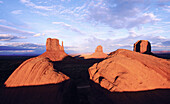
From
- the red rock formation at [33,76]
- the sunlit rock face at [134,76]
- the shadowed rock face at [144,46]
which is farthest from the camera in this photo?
the shadowed rock face at [144,46]

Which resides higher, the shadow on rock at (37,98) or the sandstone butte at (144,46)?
the sandstone butte at (144,46)

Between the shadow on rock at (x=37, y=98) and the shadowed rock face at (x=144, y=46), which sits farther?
the shadowed rock face at (x=144, y=46)

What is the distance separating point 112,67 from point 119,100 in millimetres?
4341

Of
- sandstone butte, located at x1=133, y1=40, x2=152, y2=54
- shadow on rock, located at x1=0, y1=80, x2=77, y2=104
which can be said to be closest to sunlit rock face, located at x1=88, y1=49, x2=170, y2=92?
shadow on rock, located at x1=0, y1=80, x2=77, y2=104

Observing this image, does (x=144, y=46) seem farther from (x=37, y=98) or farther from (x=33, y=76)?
(x=37, y=98)

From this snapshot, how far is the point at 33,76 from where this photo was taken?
1067 centimetres

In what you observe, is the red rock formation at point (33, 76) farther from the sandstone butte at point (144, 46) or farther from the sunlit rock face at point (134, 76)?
the sandstone butte at point (144, 46)

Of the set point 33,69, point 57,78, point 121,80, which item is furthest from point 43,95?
point 121,80

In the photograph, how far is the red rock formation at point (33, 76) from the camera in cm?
1031

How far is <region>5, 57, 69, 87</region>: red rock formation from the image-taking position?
1031 centimetres

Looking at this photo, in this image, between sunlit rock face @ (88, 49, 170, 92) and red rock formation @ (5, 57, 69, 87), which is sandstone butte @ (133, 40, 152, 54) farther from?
red rock formation @ (5, 57, 69, 87)

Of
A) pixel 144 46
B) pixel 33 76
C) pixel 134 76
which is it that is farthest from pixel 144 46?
pixel 33 76

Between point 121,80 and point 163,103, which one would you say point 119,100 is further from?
point 163,103

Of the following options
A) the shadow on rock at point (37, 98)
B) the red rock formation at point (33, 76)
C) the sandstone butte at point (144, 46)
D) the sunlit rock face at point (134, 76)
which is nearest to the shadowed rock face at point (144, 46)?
the sandstone butte at point (144, 46)
